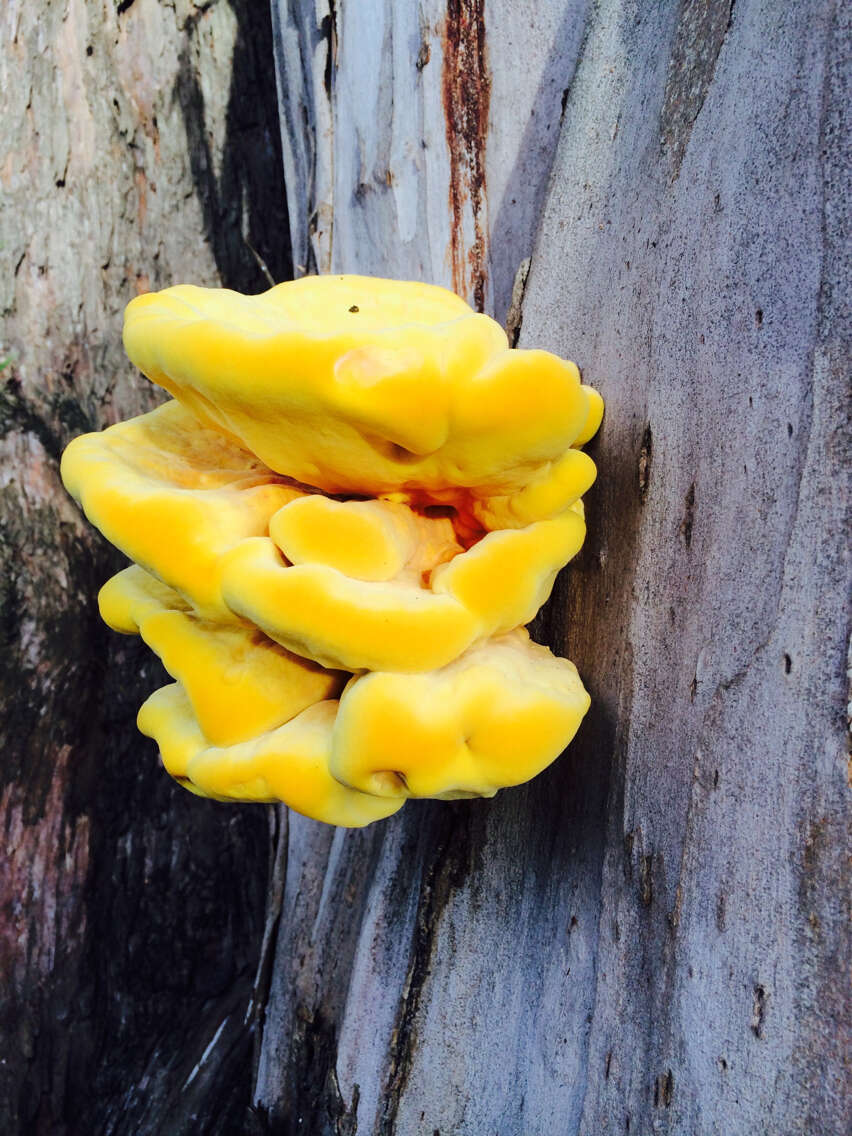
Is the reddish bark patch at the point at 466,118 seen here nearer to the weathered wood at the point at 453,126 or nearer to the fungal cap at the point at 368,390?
the weathered wood at the point at 453,126

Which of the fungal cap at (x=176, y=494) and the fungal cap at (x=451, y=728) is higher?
the fungal cap at (x=176, y=494)

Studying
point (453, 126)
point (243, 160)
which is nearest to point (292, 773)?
point (453, 126)

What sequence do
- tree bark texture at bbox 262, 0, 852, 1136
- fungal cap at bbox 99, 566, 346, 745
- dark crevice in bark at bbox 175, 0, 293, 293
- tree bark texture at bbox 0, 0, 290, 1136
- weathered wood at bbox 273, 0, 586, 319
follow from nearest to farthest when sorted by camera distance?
tree bark texture at bbox 262, 0, 852, 1136 < fungal cap at bbox 99, 566, 346, 745 < weathered wood at bbox 273, 0, 586, 319 < tree bark texture at bbox 0, 0, 290, 1136 < dark crevice in bark at bbox 175, 0, 293, 293

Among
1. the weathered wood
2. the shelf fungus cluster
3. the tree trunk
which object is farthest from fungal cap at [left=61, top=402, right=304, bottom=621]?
the weathered wood

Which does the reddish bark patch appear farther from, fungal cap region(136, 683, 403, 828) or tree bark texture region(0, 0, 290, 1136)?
fungal cap region(136, 683, 403, 828)

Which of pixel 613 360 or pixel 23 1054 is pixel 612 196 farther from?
pixel 23 1054

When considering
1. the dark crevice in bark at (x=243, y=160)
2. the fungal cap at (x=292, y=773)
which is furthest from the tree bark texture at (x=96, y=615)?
the fungal cap at (x=292, y=773)

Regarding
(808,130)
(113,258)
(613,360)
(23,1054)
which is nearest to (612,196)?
(613,360)
